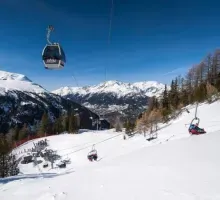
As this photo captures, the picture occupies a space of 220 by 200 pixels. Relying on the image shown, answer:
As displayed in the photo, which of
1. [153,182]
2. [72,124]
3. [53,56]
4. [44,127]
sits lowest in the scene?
[153,182]

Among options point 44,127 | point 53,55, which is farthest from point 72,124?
point 53,55

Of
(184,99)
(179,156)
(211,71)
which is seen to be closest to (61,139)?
(184,99)

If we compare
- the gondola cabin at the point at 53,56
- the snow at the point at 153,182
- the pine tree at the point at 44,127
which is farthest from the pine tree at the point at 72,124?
the gondola cabin at the point at 53,56

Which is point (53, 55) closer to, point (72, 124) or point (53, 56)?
point (53, 56)

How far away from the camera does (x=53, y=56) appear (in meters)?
11.7

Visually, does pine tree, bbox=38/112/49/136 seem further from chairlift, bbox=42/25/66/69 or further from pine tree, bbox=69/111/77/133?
chairlift, bbox=42/25/66/69

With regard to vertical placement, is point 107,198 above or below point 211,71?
below

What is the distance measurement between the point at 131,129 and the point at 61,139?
28946mm

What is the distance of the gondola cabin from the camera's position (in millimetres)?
11695

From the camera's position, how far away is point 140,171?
11.4 m

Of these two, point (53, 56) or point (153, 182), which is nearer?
point (153, 182)

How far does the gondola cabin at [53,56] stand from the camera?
11.7m

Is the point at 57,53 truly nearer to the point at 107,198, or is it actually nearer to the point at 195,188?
the point at 107,198

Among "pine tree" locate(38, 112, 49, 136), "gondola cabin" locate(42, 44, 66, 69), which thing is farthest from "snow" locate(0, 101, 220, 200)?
"pine tree" locate(38, 112, 49, 136)
